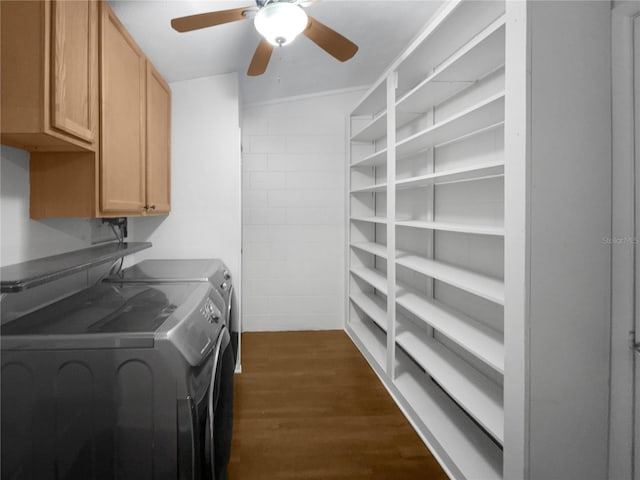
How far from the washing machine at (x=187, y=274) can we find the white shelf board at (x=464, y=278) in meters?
1.27

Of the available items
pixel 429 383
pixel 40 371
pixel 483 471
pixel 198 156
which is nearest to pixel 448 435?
pixel 483 471

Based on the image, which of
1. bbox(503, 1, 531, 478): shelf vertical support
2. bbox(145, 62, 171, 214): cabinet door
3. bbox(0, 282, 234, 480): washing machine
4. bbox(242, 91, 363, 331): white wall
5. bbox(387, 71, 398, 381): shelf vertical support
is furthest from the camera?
bbox(242, 91, 363, 331): white wall

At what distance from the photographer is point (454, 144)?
92.6 inches

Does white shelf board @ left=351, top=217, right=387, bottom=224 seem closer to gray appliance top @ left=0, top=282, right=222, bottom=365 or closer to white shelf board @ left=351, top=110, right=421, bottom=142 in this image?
white shelf board @ left=351, top=110, right=421, bottom=142

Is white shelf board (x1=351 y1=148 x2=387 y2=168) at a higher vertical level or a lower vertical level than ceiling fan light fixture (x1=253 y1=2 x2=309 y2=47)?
lower

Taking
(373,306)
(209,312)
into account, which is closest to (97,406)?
(209,312)

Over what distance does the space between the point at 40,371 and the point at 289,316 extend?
2890 millimetres

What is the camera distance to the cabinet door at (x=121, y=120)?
1631 mm

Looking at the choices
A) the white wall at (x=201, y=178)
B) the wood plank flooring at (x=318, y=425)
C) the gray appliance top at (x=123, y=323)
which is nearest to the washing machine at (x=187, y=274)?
the white wall at (x=201, y=178)

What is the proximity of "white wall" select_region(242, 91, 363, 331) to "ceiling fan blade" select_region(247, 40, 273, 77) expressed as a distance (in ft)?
5.71

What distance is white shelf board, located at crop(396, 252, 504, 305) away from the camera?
1534 mm

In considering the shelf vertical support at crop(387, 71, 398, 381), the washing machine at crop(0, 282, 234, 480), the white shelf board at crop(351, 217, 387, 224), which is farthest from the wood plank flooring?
the white shelf board at crop(351, 217, 387, 224)

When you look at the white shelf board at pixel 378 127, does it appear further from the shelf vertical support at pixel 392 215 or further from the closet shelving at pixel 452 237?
the shelf vertical support at pixel 392 215

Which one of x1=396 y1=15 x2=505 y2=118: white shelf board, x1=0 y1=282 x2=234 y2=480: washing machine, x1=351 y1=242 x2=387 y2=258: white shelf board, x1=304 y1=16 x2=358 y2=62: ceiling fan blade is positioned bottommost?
x1=0 y1=282 x2=234 y2=480: washing machine
